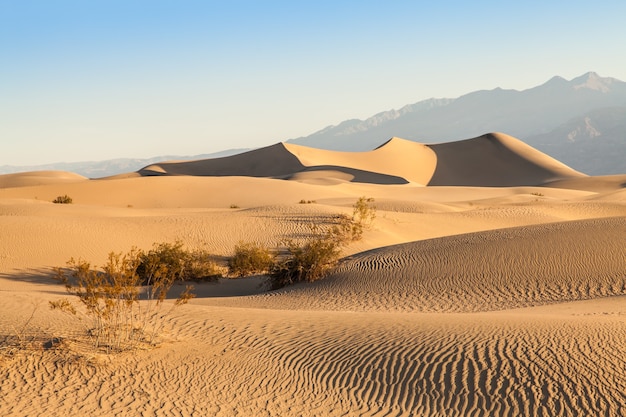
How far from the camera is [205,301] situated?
14.8 metres

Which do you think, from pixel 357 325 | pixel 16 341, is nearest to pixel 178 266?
pixel 357 325

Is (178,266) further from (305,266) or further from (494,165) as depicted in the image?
(494,165)

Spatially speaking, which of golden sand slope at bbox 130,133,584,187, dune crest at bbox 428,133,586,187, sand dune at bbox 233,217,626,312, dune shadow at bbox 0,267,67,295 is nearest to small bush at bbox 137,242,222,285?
dune shadow at bbox 0,267,67,295

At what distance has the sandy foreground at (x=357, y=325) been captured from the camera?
22.1 ft

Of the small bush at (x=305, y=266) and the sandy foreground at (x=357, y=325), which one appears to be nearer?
the sandy foreground at (x=357, y=325)

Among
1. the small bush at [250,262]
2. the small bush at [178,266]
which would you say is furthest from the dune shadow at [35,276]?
the small bush at [250,262]

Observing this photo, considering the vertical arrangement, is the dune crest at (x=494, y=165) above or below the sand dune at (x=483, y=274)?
above

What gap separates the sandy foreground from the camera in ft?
22.1

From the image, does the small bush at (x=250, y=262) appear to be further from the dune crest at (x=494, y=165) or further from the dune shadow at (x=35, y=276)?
the dune crest at (x=494, y=165)

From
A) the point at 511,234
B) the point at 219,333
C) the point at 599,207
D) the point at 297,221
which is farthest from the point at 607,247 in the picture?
the point at 599,207

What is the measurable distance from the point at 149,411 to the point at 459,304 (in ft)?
27.4

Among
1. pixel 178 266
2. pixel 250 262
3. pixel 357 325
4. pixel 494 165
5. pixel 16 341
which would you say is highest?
pixel 494 165

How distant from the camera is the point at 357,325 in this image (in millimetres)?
9469

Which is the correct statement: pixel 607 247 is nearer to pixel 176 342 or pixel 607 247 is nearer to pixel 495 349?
pixel 495 349
